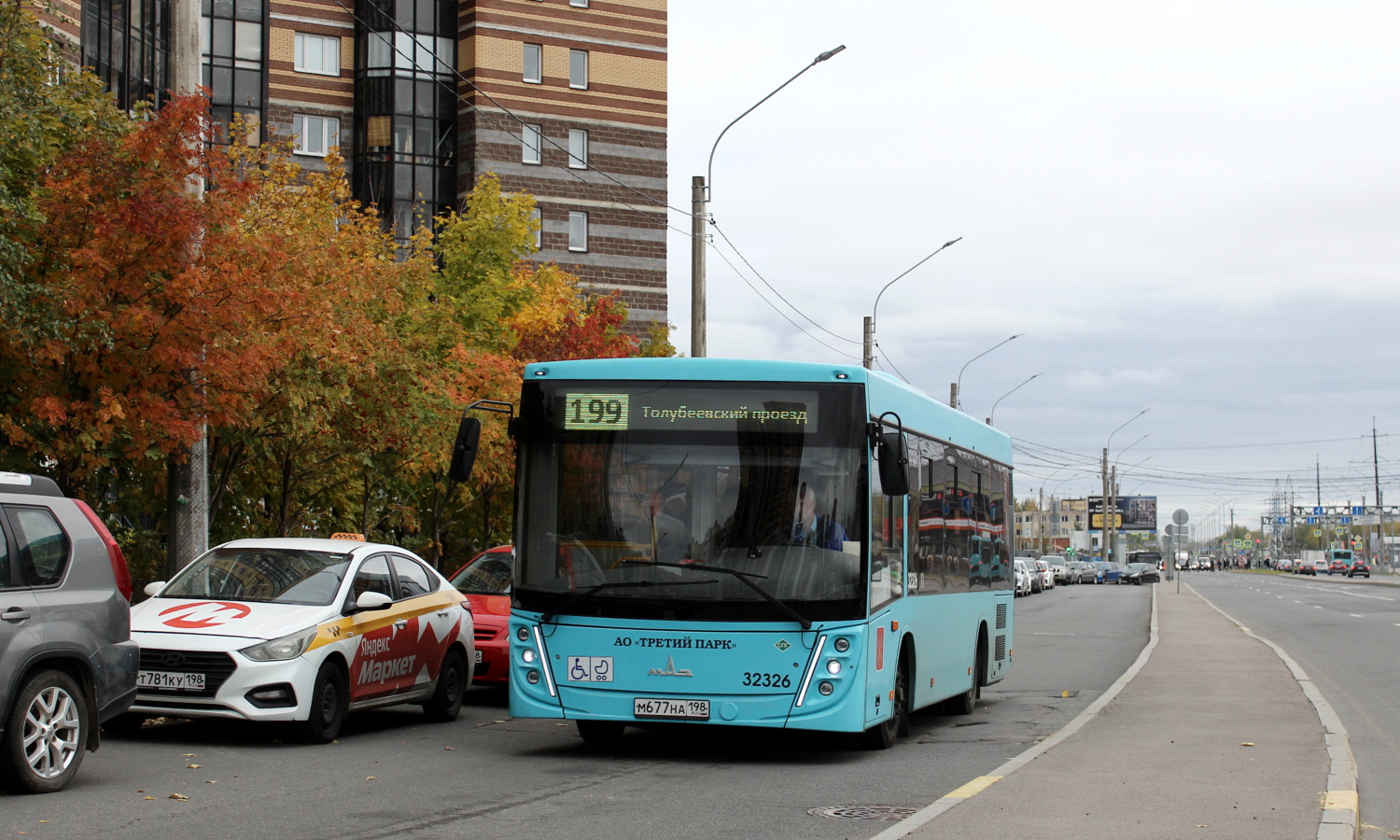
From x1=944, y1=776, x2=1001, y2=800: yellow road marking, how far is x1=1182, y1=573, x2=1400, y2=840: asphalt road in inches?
82.5

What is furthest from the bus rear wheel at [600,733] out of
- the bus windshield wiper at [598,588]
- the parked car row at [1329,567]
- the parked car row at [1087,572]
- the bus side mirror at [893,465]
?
the parked car row at [1329,567]

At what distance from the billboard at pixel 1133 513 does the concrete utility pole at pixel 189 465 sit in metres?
146

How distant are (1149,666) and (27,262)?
14.4 meters

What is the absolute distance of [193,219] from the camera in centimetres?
1461

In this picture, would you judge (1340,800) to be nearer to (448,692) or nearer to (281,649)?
(281,649)

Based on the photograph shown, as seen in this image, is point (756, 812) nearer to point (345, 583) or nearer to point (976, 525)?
point (345, 583)

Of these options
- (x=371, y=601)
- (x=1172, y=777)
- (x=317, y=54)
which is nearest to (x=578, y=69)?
(x=317, y=54)

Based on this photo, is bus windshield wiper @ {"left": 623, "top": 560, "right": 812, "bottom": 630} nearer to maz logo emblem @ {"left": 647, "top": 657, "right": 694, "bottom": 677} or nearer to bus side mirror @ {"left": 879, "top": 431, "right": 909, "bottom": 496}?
maz logo emblem @ {"left": 647, "top": 657, "right": 694, "bottom": 677}

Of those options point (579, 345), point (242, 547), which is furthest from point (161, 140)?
point (579, 345)

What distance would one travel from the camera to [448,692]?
45.8ft

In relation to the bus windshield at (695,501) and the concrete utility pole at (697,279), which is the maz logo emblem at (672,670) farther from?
the concrete utility pole at (697,279)

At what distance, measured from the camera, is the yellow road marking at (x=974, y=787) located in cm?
909

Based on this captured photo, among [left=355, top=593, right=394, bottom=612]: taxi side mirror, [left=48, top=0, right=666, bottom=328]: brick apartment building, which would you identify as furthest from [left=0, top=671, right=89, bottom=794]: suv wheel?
[left=48, top=0, right=666, bottom=328]: brick apartment building

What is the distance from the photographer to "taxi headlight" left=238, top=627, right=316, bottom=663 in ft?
37.0
